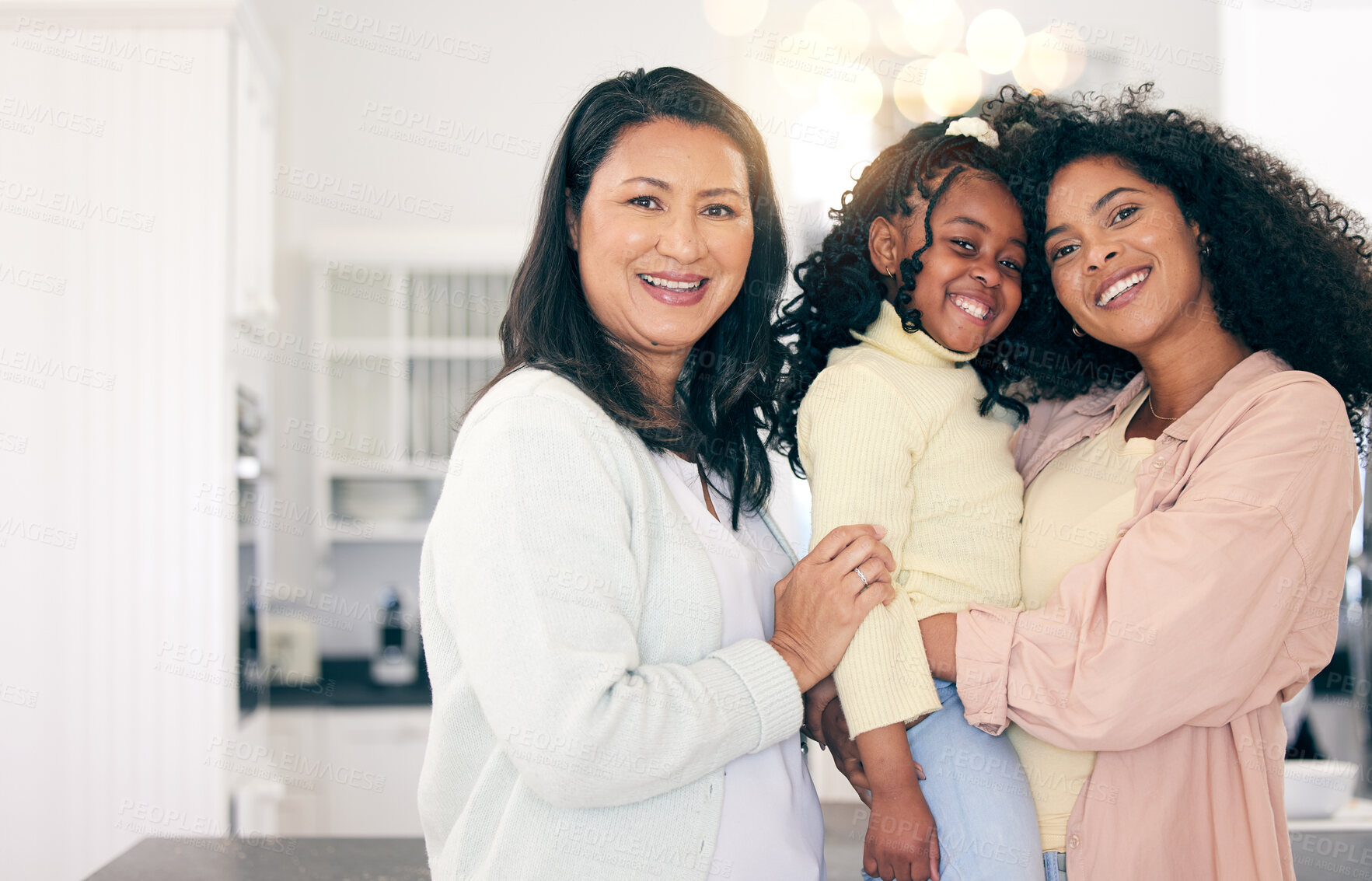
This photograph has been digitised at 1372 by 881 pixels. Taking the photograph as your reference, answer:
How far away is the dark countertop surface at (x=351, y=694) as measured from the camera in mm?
3682

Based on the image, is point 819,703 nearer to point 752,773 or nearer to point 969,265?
point 752,773

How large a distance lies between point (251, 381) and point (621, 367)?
202 centimetres

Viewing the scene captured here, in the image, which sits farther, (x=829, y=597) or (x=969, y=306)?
(x=969, y=306)

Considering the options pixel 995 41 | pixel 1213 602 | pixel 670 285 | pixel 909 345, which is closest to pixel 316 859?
pixel 670 285

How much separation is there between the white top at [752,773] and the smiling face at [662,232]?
7.2 inches

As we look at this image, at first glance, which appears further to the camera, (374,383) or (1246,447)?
(374,383)

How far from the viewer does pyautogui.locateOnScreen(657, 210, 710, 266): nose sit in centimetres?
121

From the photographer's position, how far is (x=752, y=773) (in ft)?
3.67

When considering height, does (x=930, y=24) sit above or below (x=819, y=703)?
above

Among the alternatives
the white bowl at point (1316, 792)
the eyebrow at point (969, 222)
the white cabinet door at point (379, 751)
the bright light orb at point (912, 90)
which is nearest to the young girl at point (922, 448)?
the eyebrow at point (969, 222)

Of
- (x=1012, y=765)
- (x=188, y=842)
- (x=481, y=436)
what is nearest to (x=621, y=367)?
(x=481, y=436)

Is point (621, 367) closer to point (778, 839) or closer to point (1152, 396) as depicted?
point (778, 839)

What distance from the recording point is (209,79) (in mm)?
2525

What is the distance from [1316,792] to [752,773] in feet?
3.74
